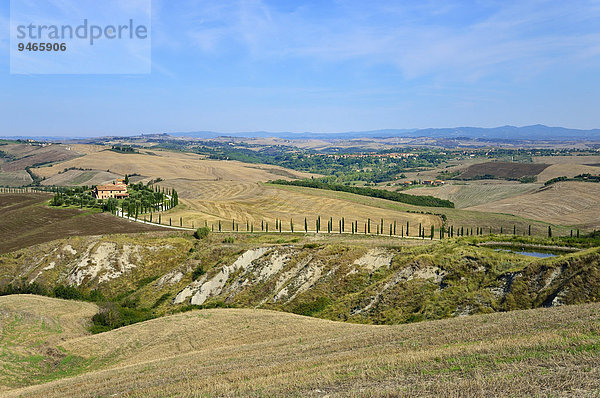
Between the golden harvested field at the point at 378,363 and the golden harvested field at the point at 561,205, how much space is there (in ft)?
381

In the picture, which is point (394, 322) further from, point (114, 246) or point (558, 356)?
point (114, 246)

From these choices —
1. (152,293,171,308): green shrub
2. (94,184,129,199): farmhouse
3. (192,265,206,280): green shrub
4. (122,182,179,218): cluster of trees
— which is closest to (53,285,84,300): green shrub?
(152,293,171,308): green shrub

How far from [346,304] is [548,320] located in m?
28.0

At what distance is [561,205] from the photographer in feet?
482

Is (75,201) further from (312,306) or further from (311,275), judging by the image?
(312,306)

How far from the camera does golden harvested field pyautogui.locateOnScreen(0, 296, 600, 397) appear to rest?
16.0 metres

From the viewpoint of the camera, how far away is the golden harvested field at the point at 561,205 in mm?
131275

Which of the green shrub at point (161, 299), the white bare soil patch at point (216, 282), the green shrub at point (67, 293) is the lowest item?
the green shrub at point (161, 299)

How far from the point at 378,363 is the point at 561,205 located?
15440 centimetres

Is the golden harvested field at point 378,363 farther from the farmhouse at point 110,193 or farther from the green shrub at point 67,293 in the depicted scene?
Result: the farmhouse at point 110,193

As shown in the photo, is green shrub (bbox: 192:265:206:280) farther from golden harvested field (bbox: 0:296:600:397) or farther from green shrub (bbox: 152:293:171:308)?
golden harvested field (bbox: 0:296:600:397)

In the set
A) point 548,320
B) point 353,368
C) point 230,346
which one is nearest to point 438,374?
point 353,368

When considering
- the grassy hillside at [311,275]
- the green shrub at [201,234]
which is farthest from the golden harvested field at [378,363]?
the green shrub at [201,234]

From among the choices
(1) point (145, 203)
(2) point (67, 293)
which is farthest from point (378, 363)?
(1) point (145, 203)
